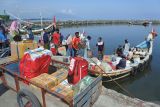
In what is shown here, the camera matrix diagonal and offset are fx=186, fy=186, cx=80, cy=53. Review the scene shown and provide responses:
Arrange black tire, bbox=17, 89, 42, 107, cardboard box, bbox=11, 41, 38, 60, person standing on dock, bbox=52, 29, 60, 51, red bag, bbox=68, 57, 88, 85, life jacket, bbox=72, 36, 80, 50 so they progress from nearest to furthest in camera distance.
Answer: black tire, bbox=17, 89, 42, 107 < red bag, bbox=68, 57, 88, 85 < cardboard box, bbox=11, 41, 38, 60 < life jacket, bbox=72, 36, 80, 50 < person standing on dock, bbox=52, 29, 60, 51

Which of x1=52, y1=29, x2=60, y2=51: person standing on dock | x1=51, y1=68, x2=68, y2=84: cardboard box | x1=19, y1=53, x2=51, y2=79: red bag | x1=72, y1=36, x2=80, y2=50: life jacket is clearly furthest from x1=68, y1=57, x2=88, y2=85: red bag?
x1=52, y1=29, x2=60, y2=51: person standing on dock

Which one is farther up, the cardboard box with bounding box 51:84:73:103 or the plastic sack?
the plastic sack

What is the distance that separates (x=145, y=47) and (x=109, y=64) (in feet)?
26.0

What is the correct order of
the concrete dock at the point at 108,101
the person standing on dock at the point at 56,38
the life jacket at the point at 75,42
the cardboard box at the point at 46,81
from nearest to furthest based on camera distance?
1. the cardboard box at the point at 46,81
2. the concrete dock at the point at 108,101
3. the life jacket at the point at 75,42
4. the person standing on dock at the point at 56,38

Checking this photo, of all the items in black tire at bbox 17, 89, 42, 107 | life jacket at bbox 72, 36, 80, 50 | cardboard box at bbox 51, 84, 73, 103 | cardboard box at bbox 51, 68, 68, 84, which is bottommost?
black tire at bbox 17, 89, 42, 107

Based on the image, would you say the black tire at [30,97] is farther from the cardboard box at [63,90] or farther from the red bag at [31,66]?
the red bag at [31,66]

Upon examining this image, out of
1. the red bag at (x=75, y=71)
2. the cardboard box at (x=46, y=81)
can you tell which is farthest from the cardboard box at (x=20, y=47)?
the red bag at (x=75, y=71)

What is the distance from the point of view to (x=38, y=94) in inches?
164

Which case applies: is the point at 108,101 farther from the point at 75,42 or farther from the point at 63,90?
the point at 75,42

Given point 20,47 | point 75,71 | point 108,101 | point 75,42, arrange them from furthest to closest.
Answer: point 75,42 < point 20,47 < point 108,101 < point 75,71

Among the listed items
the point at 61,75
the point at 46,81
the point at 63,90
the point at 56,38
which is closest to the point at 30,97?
the point at 46,81

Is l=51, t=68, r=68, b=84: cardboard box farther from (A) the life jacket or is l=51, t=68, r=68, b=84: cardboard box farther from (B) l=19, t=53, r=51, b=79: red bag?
(A) the life jacket

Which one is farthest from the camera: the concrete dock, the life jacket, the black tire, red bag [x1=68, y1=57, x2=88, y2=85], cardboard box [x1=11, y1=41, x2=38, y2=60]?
the life jacket

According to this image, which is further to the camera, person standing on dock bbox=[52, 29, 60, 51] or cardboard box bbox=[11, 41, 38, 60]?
person standing on dock bbox=[52, 29, 60, 51]
